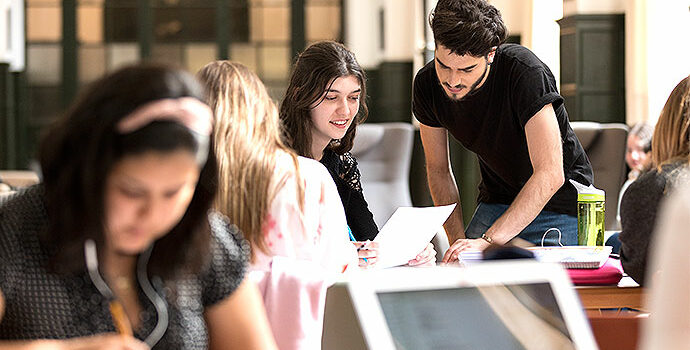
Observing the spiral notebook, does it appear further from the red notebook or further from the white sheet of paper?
the white sheet of paper

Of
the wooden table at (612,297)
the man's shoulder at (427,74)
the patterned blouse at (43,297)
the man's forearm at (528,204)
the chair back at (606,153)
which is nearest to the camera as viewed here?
the patterned blouse at (43,297)

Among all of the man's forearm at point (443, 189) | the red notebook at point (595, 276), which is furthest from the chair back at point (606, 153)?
the red notebook at point (595, 276)

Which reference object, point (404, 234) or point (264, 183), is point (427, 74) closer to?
point (404, 234)

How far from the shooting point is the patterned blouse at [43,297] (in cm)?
114

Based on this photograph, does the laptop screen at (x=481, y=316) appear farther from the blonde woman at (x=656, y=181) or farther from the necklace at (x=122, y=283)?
the blonde woman at (x=656, y=181)

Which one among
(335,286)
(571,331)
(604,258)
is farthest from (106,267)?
(604,258)

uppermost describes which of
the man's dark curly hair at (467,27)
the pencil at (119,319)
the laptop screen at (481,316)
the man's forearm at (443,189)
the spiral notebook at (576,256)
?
the man's dark curly hair at (467,27)

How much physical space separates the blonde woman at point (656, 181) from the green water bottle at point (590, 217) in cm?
38

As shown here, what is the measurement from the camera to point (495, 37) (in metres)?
2.66

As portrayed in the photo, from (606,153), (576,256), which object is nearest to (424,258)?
(576,256)

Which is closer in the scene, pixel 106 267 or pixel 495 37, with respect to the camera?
pixel 106 267

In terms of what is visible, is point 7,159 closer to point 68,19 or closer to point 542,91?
point 68,19

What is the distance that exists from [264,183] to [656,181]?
0.79 m

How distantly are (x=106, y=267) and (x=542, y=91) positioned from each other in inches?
68.8
